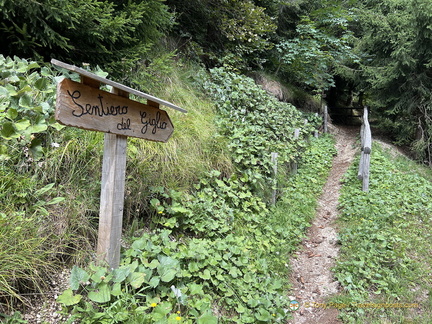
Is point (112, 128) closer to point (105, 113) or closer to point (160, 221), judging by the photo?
point (105, 113)

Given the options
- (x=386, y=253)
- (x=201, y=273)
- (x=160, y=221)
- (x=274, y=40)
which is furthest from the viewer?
(x=274, y=40)

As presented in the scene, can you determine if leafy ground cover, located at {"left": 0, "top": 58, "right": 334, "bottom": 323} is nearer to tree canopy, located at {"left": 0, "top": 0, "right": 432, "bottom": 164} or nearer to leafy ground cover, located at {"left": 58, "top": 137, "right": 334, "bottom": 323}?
leafy ground cover, located at {"left": 58, "top": 137, "right": 334, "bottom": 323}

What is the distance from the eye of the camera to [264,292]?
2.93 meters

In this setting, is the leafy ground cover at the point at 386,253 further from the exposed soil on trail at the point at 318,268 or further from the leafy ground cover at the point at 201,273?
the leafy ground cover at the point at 201,273

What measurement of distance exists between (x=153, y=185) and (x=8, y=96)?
1.66 metres

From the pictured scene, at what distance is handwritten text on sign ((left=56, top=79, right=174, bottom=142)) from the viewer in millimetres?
1594

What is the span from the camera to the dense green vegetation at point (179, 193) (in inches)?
82.6

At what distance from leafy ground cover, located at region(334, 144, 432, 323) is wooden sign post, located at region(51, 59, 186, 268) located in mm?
2593

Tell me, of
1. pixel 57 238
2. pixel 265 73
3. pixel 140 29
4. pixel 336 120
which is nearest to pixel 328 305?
pixel 57 238

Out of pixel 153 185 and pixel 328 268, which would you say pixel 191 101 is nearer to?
pixel 153 185

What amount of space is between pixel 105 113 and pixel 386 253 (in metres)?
3.97

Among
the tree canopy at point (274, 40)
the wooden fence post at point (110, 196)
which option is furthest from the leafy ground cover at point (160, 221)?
the tree canopy at point (274, 40)

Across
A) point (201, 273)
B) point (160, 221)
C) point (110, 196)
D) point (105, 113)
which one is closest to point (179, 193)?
point (160, 221)

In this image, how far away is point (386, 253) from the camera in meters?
3.65
